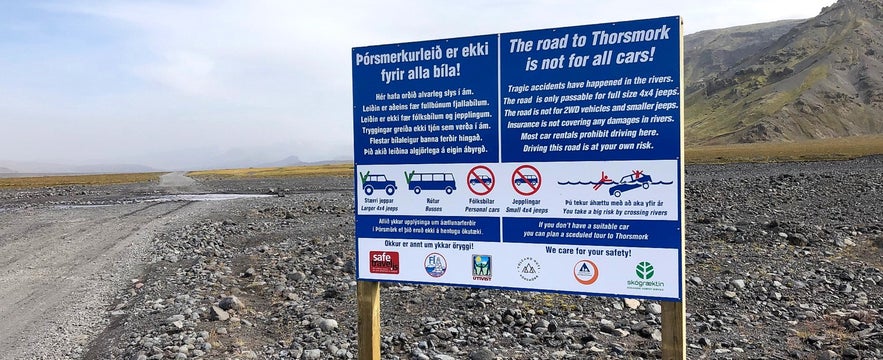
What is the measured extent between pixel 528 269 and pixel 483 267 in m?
0.41

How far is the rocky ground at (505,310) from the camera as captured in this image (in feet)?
28.2

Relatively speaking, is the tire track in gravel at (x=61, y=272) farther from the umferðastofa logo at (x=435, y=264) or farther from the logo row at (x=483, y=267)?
the umferðastofa logo at (x=435, y=264)

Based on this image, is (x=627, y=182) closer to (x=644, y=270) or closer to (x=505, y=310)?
(x=644, y=270)

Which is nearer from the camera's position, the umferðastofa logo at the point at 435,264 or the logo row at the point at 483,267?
the logo row at the point at 483,267

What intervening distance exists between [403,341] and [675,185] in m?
5.30

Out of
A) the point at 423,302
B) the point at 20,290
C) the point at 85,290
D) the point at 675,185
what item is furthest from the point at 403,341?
the point at 20,290

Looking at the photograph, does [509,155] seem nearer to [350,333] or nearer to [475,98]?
[475,98]

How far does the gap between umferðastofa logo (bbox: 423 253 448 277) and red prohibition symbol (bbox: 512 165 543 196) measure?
97 centimetres

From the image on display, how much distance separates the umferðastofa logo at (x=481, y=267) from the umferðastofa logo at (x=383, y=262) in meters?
0.77

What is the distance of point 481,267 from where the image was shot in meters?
5.62

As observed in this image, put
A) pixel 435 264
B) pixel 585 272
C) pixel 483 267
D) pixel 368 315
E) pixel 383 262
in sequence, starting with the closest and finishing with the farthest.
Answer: pixel 585 272, pixel 483 267, pixel 435 264, pixel 383 262, pixel 368 315

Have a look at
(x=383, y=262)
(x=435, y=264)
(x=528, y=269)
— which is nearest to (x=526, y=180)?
(x=528, y=269)

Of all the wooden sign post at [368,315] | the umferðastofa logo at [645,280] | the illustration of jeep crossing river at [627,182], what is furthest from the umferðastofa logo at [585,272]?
the wooden sign post at [368,315]

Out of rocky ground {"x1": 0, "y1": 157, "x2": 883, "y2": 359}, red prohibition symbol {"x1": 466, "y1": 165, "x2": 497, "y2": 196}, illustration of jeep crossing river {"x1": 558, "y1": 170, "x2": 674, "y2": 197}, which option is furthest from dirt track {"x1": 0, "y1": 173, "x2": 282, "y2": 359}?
illustration of jeep crossing river {"x1": 558, "y1": 170, "x2": 674, "y2": 197}
